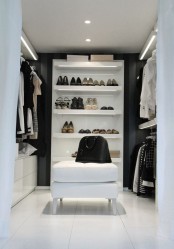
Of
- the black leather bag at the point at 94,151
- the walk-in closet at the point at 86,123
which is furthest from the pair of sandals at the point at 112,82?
the black leather bag at the point at 94,151

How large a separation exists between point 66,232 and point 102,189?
0.95 metres

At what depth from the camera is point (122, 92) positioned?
5.77m

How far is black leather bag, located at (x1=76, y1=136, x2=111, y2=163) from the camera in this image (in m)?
4.29

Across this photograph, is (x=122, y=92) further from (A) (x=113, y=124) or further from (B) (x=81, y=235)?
(B) (x=81, y=235)

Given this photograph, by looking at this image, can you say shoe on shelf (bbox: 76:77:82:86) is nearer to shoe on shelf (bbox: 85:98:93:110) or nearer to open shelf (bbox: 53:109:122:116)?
shoe on shelf (bbox: 85:98:93:110)

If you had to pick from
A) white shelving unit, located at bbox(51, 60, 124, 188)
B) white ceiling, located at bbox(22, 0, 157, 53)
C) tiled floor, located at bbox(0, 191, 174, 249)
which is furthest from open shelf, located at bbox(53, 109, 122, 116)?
tiled floor, located at bbox(0, 191, 174, 249)

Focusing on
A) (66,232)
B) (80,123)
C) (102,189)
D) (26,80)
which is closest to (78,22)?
(26,80)

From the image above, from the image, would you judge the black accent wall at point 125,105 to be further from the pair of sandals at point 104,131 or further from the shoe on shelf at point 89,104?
the shoe on shelf at point 89,104
